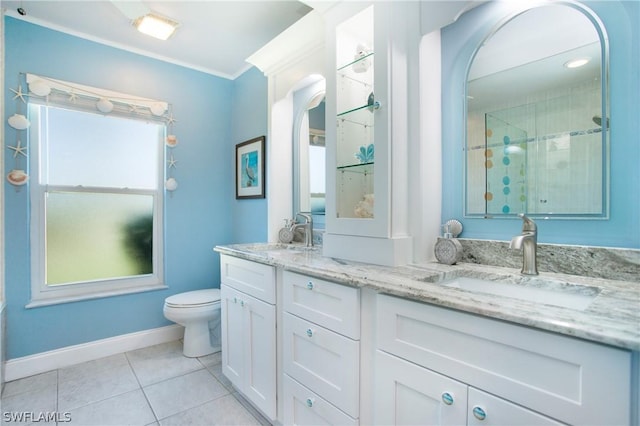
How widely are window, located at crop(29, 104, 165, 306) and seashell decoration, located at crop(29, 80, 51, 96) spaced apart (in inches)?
4.2

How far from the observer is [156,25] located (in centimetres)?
214

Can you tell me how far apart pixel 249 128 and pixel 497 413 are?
2662mm

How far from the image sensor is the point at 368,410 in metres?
1.14

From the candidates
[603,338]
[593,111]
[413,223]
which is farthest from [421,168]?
[603,338]

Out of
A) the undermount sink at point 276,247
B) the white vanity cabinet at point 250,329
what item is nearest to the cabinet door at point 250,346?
the white vanity cabinet at point 250,329

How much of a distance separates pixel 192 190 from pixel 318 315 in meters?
2.11

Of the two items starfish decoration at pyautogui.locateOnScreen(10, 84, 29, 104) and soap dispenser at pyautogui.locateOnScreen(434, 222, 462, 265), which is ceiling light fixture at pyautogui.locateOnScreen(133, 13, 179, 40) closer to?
starfish decoration at pyautogui.locateOnScreen(10, 84, 29, 104)

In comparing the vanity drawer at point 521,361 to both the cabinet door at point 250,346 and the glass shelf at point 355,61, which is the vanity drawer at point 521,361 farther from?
the glass shelf at point 355,61

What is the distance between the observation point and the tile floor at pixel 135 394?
1752mm

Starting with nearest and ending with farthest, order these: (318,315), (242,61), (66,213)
A: (318,315) < (66,213) < (242,61)

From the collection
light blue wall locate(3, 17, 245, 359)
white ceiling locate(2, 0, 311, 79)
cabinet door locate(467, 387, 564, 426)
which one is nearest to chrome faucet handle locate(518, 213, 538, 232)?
cabinet door locate(467, 387, 564, 426)

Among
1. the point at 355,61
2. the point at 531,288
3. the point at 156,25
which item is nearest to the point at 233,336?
the point at 531,288

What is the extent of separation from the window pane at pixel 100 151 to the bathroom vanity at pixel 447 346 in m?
1.82

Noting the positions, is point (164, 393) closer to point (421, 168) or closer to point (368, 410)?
point (368, 410)
